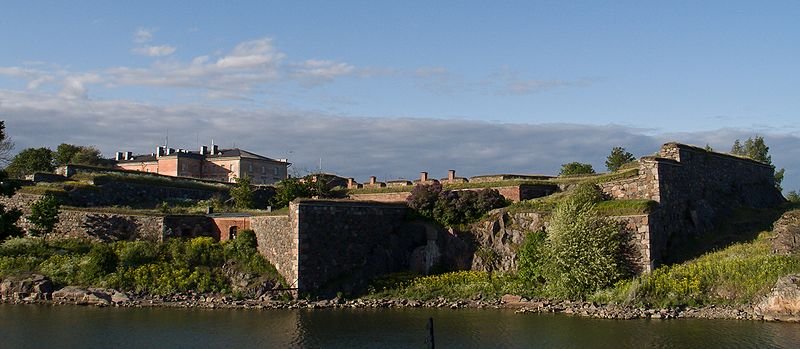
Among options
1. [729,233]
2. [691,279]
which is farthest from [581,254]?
[729,233]

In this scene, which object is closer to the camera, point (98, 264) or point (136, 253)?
point (98, 264)

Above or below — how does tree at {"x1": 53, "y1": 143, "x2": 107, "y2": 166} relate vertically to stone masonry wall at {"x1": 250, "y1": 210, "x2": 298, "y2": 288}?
above

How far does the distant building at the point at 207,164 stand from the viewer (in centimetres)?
8950

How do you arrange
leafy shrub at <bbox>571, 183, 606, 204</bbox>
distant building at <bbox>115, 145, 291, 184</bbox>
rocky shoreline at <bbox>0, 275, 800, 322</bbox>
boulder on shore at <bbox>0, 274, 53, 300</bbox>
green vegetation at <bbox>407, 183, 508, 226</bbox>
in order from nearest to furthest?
rocky shoreline at <bbox>0, 275, 800, 322</bbox>, boulder on shore at <bbox>0, 274, 53, 300</bbox>, leafy shrub at <bbox>571, 183, 606, 204</bbox>, green vegetation at <bbox>407, 183, 508, 226</bbox>, distant building at <bbox>115, 145, 291, 184</bbox>

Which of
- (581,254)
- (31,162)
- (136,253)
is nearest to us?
(581,254)

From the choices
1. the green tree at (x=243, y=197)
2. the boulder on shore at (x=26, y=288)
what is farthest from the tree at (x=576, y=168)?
the boulder on shore at (x=26, y=288)

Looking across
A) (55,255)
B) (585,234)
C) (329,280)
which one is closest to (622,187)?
(585,234)

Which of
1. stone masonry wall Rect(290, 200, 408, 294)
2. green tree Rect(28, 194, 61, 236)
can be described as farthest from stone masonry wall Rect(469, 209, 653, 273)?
green tree Rect(28, 194, 61, 236)

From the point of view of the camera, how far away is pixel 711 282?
3644cm

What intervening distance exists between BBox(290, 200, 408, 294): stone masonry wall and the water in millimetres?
4645

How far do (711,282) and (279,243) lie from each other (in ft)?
77.0

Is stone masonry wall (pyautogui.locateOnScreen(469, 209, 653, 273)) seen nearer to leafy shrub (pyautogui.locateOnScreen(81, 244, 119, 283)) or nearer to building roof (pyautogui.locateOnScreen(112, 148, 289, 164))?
leafy shrub (pyautogui.locateOnScreen(81, 244, 119, 283))

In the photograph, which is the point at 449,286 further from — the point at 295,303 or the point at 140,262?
the point at 140,262

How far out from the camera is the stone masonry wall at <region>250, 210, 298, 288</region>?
42.6 metres
